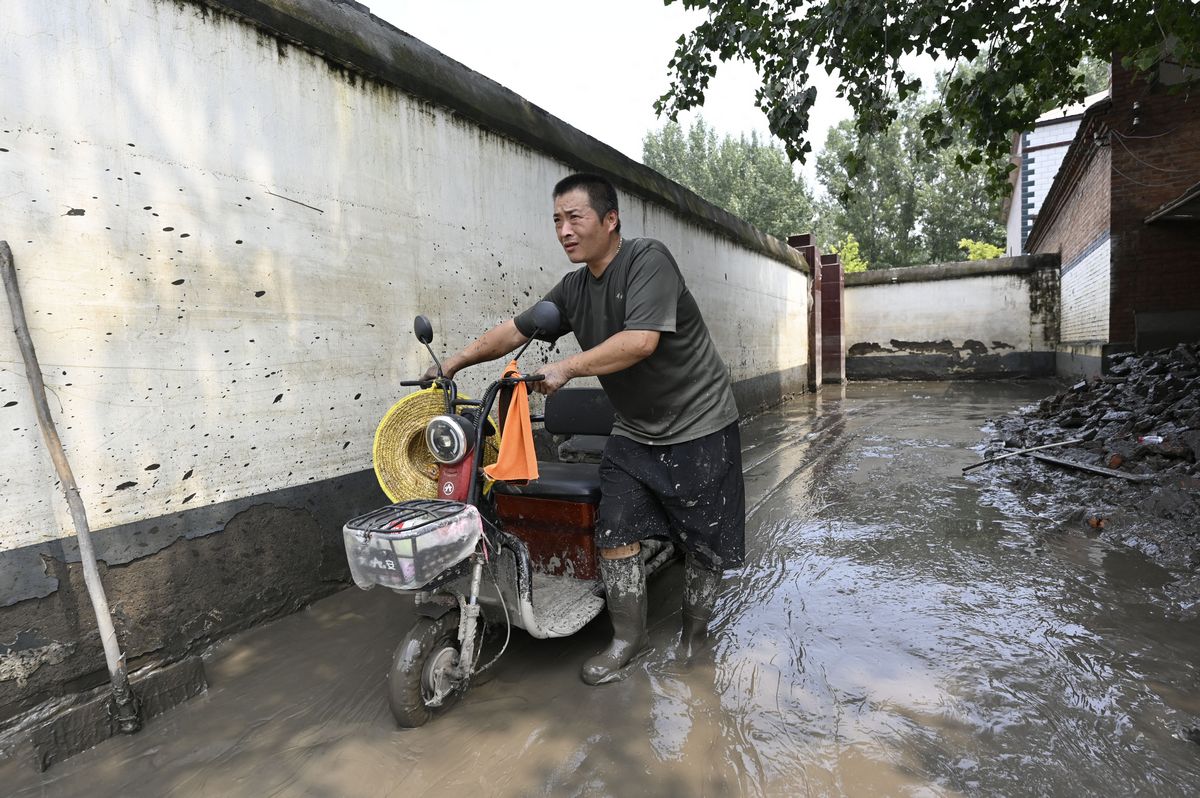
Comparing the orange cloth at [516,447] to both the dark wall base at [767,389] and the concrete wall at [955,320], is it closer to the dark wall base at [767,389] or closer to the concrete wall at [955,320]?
the dark wall base at [767,389]

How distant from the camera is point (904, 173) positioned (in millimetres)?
37594

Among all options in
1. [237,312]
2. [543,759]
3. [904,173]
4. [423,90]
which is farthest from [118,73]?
[904,173]

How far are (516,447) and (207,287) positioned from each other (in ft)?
5.53

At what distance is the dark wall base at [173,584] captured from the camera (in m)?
2.26

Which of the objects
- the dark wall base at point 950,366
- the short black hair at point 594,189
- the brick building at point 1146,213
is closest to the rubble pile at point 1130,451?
the brick building at point 1146,213

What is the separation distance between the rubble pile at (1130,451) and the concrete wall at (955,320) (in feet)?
23.2

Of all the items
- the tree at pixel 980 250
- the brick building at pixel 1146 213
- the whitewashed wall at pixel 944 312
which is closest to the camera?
the brick building at pixel 1146 213

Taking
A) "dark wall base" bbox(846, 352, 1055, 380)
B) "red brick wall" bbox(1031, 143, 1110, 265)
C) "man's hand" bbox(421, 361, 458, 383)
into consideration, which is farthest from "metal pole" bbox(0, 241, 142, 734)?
"dark wall base" bbox(846, 352, 1055, 380)

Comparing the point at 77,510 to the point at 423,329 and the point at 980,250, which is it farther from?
the point at 980,250

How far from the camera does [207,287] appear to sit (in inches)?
111

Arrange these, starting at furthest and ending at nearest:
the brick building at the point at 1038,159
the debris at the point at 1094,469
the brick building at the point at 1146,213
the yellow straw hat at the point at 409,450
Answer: the brick building at the point at 1038,159, the brick building at the point at 1146,213, the debris at the point at 1094,469, the yellow straw hat at the point at 409,450

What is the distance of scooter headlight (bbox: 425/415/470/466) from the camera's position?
2.16 metres

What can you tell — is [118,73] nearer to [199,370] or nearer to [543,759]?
[199,370]

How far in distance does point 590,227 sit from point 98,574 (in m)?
2.14
